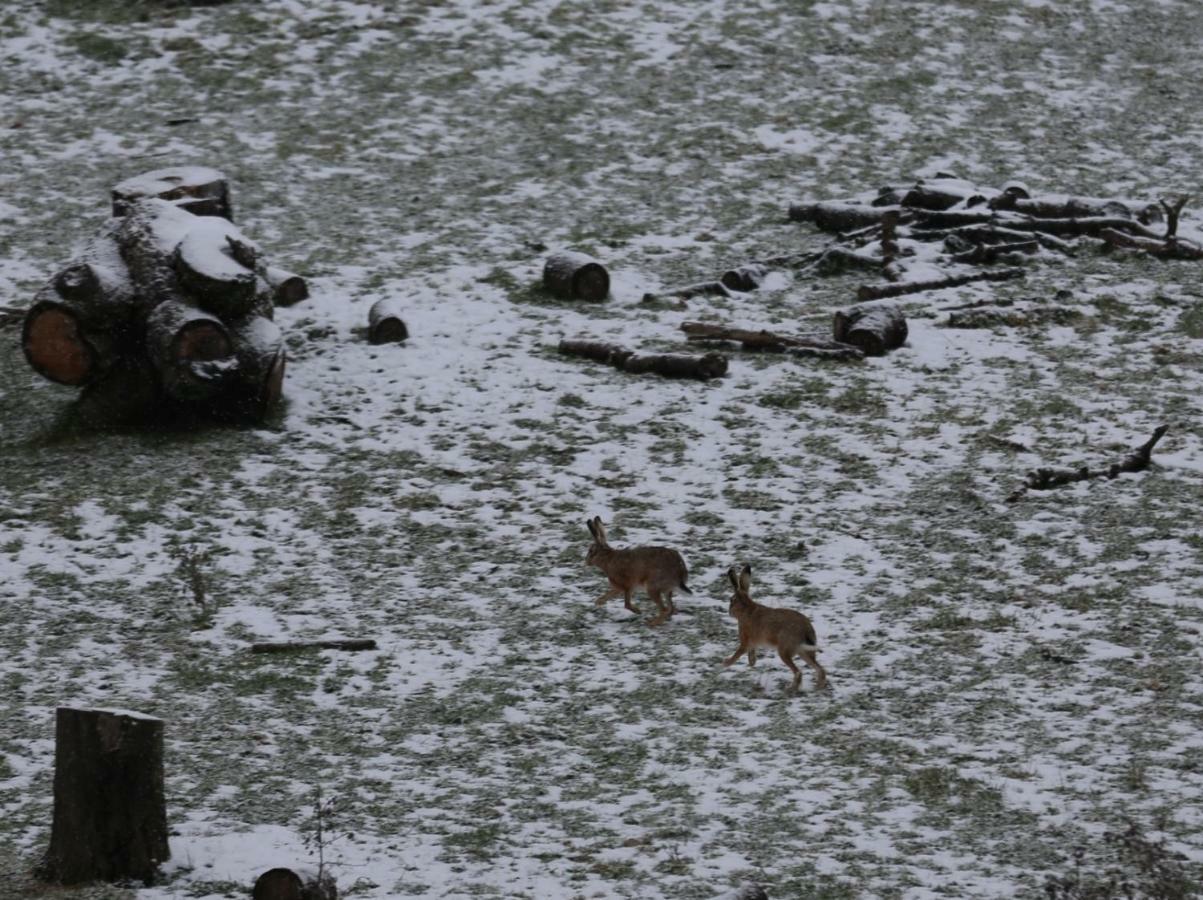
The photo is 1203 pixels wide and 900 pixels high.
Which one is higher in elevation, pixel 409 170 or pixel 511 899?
pixel 511 899

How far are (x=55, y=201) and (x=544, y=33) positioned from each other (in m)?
8.65

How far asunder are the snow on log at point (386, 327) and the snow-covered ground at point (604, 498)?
0.23 metres

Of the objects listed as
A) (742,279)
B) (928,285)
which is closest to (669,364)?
(742,279)

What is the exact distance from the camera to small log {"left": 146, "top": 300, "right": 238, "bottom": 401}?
1241 centimetres

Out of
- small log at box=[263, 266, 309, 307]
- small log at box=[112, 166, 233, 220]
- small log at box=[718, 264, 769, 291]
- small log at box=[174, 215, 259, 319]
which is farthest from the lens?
small log at box=[718, 264, 769, 291]

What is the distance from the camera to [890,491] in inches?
465

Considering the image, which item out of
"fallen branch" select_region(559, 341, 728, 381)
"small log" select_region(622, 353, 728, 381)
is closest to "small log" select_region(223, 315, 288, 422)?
"fallen branch" select_region(559, 341, 728, 381)

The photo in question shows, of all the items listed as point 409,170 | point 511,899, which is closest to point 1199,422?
point 511,899

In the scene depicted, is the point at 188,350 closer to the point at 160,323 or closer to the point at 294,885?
the point at 160,323

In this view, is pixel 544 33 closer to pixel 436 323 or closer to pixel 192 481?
pixel 436 323

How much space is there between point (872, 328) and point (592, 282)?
3.22m

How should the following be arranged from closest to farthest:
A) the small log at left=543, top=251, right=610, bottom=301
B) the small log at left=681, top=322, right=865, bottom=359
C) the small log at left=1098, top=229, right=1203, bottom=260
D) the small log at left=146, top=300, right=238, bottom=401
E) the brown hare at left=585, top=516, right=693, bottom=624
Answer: the brown hare at left=585, top=516, right=693, bottom=624
the small log at left=146, top=300, right=238, bottom=401
the small log at left=681, top=322, right=865, bottom=359
the small log at left=543, top=251, right=610, bottom=301
the small log at left=1098, top=229, right=1203, bottom=260

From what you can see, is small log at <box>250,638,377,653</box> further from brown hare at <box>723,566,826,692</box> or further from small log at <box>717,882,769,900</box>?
small log at <box>717,882,769,900</box>

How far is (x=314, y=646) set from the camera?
9664 mm
